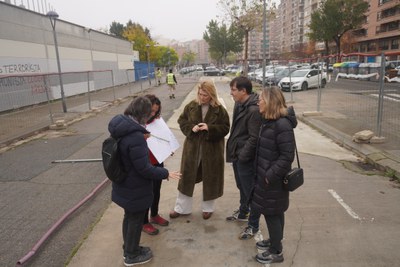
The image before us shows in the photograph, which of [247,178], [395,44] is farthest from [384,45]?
[247,178]

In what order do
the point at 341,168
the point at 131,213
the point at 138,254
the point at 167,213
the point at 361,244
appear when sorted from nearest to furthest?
the point at 131,213
the point at 138,254
the point at 361,244
the point at 167,213
the point at 341,168

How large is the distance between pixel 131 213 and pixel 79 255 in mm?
871

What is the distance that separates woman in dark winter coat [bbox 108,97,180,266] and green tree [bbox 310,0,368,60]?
4865 cm

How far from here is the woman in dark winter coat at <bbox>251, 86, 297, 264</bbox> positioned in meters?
2.72

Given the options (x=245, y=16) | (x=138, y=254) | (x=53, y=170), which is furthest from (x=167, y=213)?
(x=245, y=16)

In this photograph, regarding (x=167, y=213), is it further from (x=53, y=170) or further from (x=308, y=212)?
(x=53, y=170)

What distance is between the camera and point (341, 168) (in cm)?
588

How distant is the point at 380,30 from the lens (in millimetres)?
57844

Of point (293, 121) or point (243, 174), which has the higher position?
point (293, 121)

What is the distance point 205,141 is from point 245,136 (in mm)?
503

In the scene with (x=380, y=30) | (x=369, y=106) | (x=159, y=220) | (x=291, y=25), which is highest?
(x=291, y=25)

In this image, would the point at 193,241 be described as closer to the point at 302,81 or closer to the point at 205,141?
the point at 205,141

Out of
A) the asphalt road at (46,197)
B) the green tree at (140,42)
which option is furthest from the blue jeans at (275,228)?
the green tree at (140,42)

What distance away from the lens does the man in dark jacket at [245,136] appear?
3.12m
